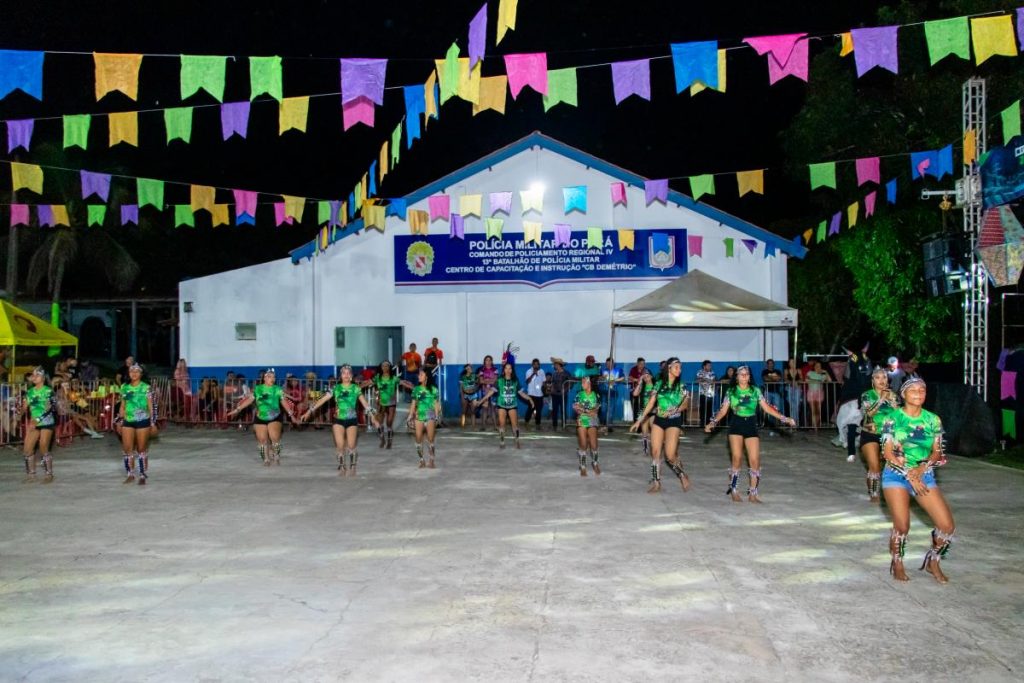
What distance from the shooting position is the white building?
80.5 ft

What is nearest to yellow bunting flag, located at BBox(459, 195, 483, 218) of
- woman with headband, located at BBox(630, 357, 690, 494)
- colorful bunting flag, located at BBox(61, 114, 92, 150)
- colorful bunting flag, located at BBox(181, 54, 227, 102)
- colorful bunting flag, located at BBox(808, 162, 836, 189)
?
colorful bunting flag, located at BBox(808, 162, 836, 189)

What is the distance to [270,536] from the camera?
956cm

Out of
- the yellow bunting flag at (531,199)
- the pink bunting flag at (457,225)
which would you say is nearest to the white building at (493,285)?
the pink bunting flag at (457,225)

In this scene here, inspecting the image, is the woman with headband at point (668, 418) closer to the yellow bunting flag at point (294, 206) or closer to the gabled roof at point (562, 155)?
the yellow bunting flag at point (294, 206)

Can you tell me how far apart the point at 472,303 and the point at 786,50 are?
48.0ft

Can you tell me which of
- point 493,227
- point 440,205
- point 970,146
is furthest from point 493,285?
point 970,146

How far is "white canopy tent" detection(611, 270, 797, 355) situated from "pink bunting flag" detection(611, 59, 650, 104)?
8.85 meters

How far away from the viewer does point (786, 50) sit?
37.7 ft

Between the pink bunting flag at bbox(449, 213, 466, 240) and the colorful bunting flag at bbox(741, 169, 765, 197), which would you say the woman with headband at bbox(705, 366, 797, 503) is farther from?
the pink bunting flag at bbox(449, 213, 466, 240)

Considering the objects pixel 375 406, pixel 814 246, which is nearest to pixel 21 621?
pixel 375 406

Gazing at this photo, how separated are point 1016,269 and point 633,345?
10.9 metres

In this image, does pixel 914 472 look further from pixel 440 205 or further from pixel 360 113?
pixel 440 205

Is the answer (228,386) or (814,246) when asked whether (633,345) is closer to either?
(228,386)

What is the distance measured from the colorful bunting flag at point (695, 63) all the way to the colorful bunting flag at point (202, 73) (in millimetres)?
5798
